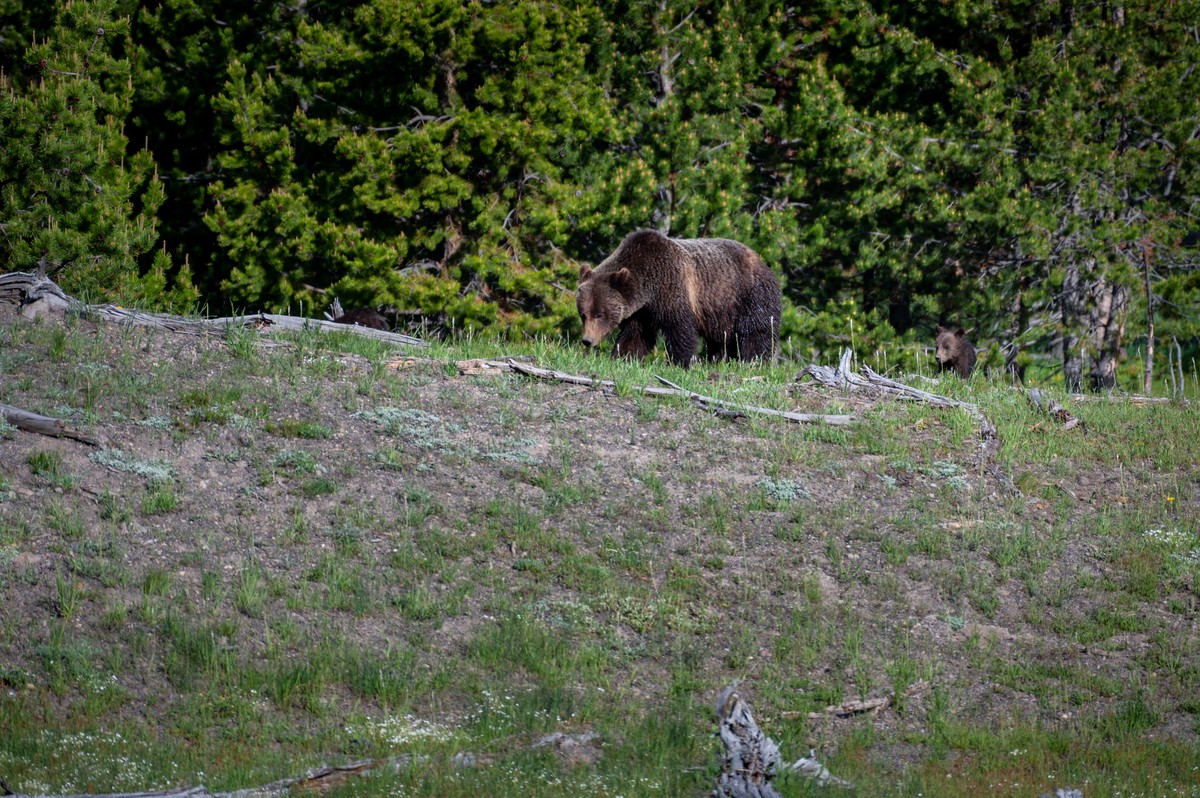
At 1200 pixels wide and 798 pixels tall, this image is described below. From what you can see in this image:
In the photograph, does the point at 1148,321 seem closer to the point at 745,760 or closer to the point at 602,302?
the point at 602,302

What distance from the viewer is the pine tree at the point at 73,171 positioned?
1806 cm

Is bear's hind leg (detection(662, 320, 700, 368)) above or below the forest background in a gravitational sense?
below

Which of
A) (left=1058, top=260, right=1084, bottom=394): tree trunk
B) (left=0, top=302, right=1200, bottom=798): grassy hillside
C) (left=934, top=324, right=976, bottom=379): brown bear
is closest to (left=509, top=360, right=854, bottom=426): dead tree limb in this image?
(left=0, top=302, right=1200, bottom=798): grassy hillside

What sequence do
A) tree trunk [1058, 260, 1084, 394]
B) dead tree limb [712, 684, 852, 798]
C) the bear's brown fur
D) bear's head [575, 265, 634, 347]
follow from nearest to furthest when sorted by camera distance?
dead tree limb [712, 684, 852, 798], bear's head [575, 265, 634, 347], the bear's brown fur, tree trunk [1058, 260, 1084, 394]

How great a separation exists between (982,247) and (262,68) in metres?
13.2

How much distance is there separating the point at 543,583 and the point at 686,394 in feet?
11.7

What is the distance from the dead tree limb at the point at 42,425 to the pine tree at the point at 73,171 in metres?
9.44

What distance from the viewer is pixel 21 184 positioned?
18422 mm

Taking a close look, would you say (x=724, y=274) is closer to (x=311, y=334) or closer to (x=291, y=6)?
(x=311, y=334)

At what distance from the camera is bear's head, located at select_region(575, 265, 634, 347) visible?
1455cm

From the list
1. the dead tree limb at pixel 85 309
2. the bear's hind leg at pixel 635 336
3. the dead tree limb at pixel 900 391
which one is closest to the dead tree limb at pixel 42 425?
the dead tree limb at pixel 85 309

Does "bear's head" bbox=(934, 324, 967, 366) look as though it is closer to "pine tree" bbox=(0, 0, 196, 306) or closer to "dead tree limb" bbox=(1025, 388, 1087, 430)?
"dead tree limb" bbox=(1025, 388, 1087, 430)

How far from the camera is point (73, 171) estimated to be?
734 inches

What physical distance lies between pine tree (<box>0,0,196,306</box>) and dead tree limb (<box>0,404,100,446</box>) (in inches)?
372
